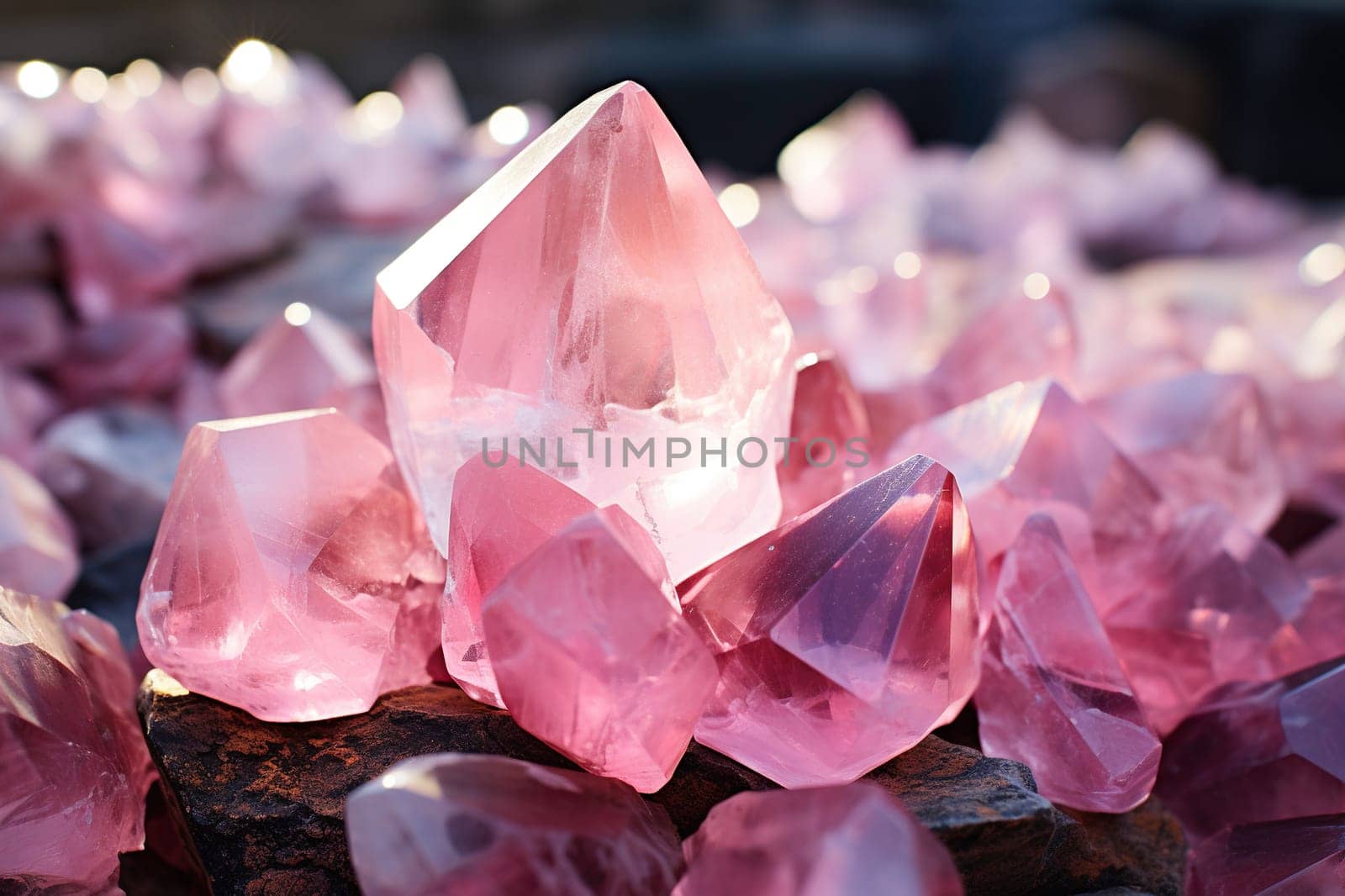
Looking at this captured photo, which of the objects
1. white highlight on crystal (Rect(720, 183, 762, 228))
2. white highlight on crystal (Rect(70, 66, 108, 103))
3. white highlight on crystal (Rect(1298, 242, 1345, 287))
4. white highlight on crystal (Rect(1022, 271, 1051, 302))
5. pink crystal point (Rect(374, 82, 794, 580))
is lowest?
white highlight on crystal (Rect(1298, 242, 1345, 287))

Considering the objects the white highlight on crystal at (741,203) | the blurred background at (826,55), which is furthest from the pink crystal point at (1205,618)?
the blurred background at (826,55)

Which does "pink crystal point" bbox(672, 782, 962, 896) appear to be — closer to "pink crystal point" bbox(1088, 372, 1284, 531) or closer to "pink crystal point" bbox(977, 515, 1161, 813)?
"pink crystal point" bbox(977, 515, 1161, 813)

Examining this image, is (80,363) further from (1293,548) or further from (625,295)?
(1293,548)

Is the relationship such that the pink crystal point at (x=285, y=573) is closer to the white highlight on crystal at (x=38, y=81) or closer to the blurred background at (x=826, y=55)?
the white highlight on crystal at (x=38, y=81)

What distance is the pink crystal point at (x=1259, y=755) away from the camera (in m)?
0.49

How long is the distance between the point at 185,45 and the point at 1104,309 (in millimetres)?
1946

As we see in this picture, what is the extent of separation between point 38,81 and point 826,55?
1722mm

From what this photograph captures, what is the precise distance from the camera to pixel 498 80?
8.55ft

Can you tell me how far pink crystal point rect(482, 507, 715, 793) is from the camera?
15.1 inches

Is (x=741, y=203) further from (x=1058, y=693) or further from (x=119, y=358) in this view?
(x=1058, y=693)

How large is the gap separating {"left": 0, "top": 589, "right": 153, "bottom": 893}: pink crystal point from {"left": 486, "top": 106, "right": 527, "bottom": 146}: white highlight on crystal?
85 centimetres

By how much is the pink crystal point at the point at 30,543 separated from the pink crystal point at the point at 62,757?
10cm

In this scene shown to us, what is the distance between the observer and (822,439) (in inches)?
21.8

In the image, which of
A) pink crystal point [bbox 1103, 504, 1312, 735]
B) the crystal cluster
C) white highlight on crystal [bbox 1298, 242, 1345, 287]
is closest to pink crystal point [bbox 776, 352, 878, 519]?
the crystal cluster
